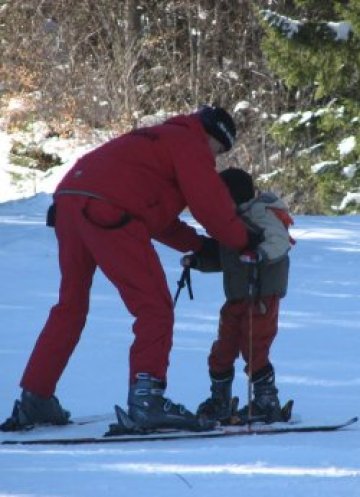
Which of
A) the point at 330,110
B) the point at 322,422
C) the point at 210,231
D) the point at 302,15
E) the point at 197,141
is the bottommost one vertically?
the point at 322,422

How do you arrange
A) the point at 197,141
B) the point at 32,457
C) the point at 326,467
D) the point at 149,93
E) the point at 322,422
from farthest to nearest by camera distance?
the point at 149,93 → the point at 322,422 → the point at 197,141 → the point at 32,457 → the point at 326,467

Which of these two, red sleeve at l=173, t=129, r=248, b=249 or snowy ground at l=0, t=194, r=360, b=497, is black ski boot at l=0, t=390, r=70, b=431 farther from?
→ red sleeve at l=173, t=129, r=248, b=249

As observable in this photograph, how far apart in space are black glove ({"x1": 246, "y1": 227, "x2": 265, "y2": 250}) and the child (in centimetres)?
3

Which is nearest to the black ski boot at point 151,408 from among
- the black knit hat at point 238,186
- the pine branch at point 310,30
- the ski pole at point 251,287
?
the ski pole at point 251,287

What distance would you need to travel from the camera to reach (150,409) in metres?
4.83

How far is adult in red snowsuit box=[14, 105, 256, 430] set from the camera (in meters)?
4.79

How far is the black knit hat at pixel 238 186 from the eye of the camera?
5336mm

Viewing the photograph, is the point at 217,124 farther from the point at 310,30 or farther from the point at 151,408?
the point at 310,30

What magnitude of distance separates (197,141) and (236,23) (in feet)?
72.0

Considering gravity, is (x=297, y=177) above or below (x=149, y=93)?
below

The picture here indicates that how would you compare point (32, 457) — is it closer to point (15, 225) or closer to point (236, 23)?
point (15, 225)

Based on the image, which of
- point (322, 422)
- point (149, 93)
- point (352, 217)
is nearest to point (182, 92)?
point (149, 93)

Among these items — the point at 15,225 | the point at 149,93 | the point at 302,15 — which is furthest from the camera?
the point at 149,93

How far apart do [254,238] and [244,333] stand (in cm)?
48
